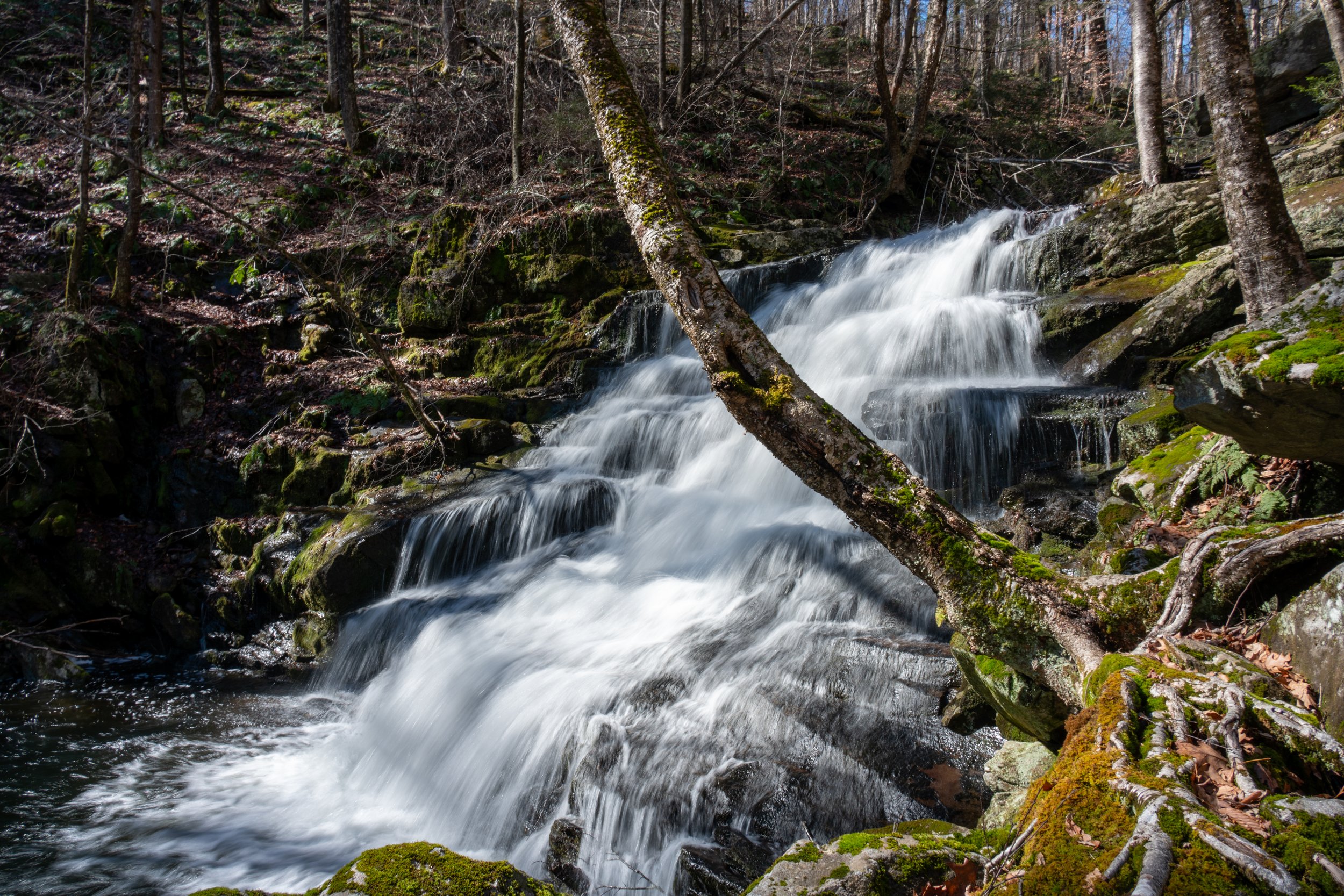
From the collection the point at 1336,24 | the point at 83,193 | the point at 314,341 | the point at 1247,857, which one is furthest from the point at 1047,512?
the point at 83,193

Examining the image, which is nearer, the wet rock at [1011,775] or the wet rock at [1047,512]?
the wet rock at [1011,775]

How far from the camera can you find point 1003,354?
8.89 metres

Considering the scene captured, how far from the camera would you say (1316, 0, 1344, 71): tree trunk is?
9.28 meters

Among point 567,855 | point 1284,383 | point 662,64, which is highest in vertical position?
point 662,64

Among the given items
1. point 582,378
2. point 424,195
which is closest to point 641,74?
point 424,195

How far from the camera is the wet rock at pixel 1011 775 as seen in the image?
11.5 ft

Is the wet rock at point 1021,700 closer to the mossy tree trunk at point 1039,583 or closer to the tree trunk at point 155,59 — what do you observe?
the mossy tree trunk at point 1039,583

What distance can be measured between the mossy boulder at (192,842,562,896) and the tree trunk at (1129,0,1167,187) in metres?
11.7

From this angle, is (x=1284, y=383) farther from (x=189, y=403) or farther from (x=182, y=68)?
(x=182, y=68)

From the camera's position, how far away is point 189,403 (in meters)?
11.1

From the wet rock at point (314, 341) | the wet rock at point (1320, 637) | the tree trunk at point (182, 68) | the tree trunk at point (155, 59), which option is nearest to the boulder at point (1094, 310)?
the wet rock at point (1320, 637)

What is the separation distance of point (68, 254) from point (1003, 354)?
50.4 ft

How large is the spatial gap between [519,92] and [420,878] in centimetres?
1387

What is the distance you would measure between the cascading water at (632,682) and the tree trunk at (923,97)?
5.91 meters
